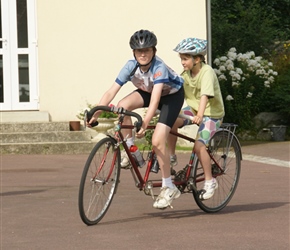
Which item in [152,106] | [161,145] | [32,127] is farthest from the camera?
[32,127]

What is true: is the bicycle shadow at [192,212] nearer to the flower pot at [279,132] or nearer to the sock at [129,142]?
the sock at [129,142]

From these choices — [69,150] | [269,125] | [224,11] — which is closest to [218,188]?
[69,150]

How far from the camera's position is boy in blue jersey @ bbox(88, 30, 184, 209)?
8.45 metres

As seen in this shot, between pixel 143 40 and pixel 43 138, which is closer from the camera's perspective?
pixel 143 40

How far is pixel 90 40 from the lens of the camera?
16.8m

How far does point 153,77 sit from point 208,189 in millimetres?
1338

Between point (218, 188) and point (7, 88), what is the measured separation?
793cm

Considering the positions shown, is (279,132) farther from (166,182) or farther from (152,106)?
(152,106)

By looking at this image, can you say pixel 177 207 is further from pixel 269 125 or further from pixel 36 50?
pixel 269 125

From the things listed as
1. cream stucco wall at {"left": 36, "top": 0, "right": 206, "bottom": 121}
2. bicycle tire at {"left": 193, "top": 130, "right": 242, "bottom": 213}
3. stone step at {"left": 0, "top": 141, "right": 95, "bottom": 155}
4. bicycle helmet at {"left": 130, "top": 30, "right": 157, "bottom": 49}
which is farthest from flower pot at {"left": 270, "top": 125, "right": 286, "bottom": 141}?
bicycle helmet at {"left": 130, "top": 30, "right": 157, "bottom": 49}

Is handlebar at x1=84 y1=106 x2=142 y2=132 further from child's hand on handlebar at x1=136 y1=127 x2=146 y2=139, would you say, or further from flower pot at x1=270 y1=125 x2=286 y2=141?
flower pot at x1=270 y1=125 x2=286 y2=141

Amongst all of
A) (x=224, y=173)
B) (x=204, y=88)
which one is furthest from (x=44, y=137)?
(x=204, y=88)

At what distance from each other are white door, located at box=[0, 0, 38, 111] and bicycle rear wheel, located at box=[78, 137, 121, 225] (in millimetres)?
8373

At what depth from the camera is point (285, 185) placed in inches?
465
